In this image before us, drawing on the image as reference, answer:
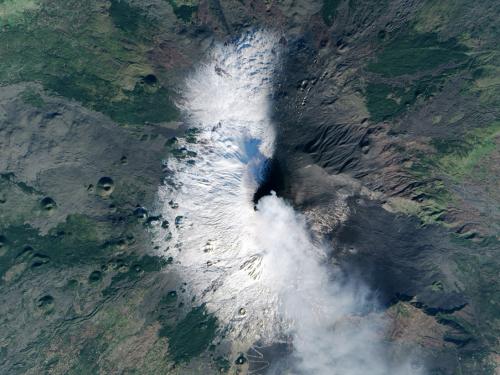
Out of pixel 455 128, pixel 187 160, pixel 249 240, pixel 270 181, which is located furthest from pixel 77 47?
pixel 455 128

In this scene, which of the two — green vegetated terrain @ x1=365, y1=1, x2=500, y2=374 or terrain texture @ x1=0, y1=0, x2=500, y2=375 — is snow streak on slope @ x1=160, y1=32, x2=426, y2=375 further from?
green vegetated terrain @ x1=365, y1=1, x2=500, y2=374

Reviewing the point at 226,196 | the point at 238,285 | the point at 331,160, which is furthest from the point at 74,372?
the point at 331,160

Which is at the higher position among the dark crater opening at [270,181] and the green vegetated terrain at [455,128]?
the green vegetated terrain at [455,128]

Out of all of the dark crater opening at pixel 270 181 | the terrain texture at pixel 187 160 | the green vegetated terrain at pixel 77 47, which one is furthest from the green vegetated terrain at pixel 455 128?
the green vegetated terrain at pixel 77 47

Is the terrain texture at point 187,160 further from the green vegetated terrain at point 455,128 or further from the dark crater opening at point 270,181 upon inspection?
the dark crater opening at point 270,181

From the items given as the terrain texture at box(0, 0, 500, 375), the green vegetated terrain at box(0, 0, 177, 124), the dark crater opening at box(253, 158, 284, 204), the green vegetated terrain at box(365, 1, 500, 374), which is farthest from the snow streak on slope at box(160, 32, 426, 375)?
the green vegetated terrain at box(365, 1, 500, 374)

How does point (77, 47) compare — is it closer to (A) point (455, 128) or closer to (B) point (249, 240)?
(B) point (249, 240)

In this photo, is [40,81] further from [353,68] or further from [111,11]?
[353,68]
